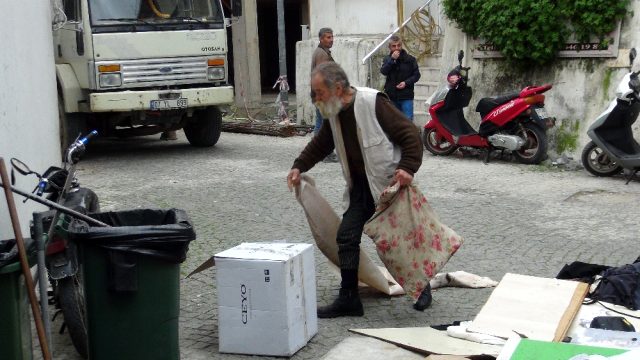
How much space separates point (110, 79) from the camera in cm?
1152

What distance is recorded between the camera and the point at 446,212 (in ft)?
27.5

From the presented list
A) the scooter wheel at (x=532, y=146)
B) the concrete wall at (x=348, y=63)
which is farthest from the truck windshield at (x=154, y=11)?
the scooter wheel at (x=532, y=146)

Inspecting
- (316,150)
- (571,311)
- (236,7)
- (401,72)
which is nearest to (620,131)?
(401,72)

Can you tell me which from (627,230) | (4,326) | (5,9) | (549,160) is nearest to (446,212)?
(627,230)

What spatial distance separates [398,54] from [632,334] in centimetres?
771

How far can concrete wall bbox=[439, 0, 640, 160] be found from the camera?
1052cm

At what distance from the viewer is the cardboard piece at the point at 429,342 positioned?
4.46 meters

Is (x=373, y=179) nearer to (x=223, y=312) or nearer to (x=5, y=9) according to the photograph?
(x=223, y=312)

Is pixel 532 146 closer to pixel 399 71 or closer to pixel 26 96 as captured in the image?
pixel 399 71

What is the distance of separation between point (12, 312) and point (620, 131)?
25.1 feet

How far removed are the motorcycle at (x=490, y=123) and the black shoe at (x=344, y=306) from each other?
591 centimetres

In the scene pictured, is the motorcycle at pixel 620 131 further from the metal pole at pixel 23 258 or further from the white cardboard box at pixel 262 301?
the metal pole at pixel 23 258

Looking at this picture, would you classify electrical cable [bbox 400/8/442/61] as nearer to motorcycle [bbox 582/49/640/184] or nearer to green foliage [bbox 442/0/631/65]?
green foliage [bbox 442/0/631/65]

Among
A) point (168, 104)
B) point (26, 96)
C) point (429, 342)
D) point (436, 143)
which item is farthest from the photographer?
point (436, 143)
